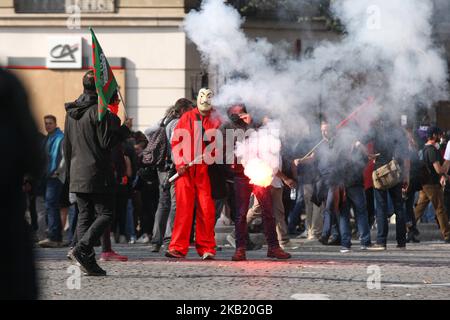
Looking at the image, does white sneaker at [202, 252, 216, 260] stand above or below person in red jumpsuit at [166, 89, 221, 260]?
below

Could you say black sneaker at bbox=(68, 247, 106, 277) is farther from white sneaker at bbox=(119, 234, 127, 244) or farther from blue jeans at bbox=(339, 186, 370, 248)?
white sneaker at bbox=(119, 234, 127, 244)

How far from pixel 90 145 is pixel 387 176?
489 centimetres

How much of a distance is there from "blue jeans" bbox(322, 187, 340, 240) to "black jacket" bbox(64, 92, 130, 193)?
4730mm

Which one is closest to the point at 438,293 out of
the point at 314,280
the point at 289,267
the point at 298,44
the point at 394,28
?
the point at 314,280

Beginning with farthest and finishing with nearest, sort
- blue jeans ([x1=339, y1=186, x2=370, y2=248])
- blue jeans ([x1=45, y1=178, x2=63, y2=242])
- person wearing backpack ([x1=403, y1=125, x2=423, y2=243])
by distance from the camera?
person wearing backpack ([x1=403, y1=125, x2=423, y2=243])
blue jeans ([x1=45, y1=178, x2=63, y2=242])
blue jeans ([x1=339, y1=186, x2=370, y2=248])

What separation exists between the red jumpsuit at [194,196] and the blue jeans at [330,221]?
3.09 metres

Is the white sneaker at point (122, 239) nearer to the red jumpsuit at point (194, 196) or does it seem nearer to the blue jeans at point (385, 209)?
the blue jeans at point (385, 209)

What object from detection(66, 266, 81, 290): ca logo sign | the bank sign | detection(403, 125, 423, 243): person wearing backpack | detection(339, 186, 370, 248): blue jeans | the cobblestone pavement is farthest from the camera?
the bank sign

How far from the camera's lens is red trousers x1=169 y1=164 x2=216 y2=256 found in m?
12.3

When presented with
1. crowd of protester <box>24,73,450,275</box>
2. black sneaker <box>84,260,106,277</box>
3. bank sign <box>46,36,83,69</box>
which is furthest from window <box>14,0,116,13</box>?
black sneaker <box>84,260,106,277</box>

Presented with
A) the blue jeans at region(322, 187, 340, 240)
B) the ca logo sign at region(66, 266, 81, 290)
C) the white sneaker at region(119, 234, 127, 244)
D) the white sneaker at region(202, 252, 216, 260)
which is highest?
the blue jeans at region(322, 187, 340, 240)

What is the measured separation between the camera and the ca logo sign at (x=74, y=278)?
9.54 meters

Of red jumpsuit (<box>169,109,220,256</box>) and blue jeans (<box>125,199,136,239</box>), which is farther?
blue jeans (<box>125,199,136,239</box>)

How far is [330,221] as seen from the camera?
1562 cm
